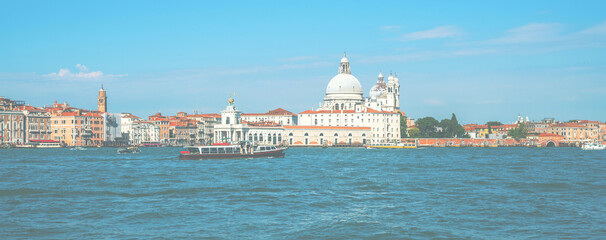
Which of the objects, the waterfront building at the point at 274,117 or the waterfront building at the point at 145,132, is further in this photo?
the waterfront building at the point at 274,117

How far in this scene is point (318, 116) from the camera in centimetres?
9738

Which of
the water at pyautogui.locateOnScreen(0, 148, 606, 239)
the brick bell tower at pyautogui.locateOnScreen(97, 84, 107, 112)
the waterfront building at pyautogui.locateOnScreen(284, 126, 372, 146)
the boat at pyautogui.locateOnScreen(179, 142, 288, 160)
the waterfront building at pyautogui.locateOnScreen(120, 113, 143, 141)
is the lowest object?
the water at pyautogui.locateOnScreen(0, 148, 606, 239)

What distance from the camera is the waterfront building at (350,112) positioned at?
314 feet

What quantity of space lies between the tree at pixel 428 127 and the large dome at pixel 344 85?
391 inches

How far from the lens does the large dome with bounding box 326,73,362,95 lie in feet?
328

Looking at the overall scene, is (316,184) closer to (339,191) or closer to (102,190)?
(339,191)

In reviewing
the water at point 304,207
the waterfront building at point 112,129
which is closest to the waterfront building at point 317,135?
the waterfront building at point 112,129

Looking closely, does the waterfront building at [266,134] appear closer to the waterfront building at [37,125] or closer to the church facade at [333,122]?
the church facade at [333,122]

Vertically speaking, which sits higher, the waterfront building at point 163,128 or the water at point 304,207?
the waterfront building at point 163,128

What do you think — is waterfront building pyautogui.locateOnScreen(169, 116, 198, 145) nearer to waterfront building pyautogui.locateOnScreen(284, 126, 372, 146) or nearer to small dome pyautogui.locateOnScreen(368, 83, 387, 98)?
waterfront building pyautogui.locateOnScreen(284, 126, 372, 146)

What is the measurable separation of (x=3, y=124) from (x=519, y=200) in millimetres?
71256

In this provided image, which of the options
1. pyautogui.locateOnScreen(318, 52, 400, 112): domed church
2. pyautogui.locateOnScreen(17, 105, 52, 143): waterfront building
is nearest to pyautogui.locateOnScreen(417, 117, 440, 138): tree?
pyautogui.locateOnScreen(318, 52, 400, 112): domed church

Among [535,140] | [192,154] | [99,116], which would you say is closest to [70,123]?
[99,116]

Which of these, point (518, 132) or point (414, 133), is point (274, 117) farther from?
point (518, 132)
